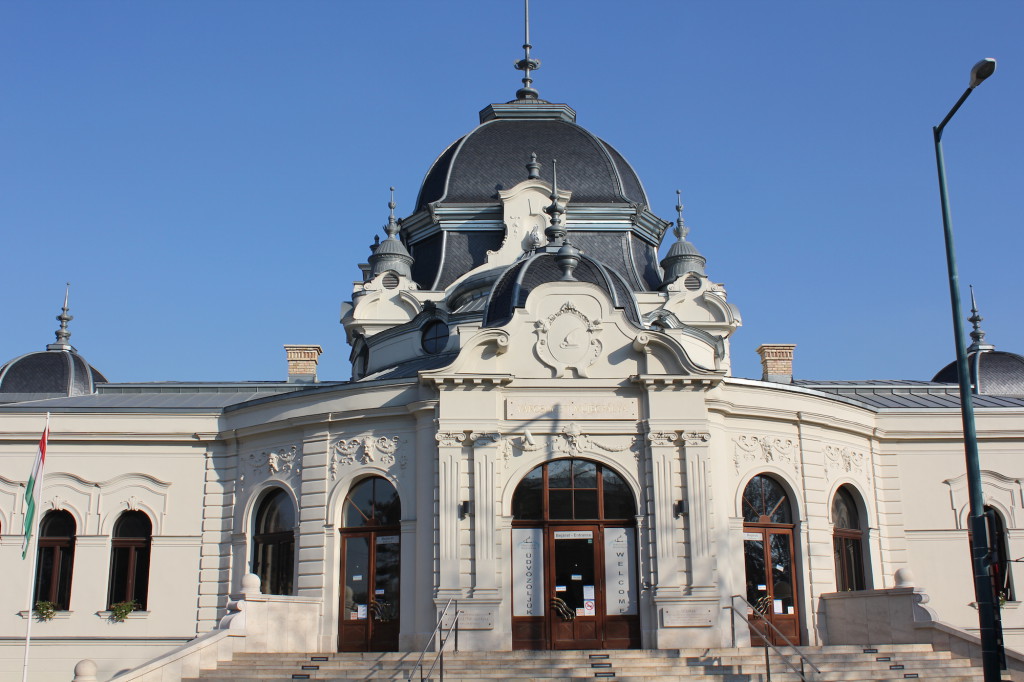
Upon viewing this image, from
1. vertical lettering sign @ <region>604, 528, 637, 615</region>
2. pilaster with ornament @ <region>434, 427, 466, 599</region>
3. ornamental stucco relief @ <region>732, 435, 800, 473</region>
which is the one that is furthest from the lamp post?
pilaster with ornament @ <region>434, 427, 466, 599</region>

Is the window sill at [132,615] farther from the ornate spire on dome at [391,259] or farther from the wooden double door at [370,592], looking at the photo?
the ornate spire on dome at [391,259]

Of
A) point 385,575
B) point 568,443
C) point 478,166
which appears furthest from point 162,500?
point 478,166

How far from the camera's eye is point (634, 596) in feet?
73.5

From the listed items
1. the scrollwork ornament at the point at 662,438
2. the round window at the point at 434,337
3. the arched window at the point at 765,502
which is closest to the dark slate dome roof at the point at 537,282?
the scrollwork ornament at the point at 662,438

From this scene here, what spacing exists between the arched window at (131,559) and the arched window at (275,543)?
290 centimetres

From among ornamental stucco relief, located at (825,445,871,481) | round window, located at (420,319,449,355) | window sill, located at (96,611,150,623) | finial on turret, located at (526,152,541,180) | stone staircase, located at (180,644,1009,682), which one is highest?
finial on turret, located at (526,152,541,180)

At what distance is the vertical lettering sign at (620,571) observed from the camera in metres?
22.4

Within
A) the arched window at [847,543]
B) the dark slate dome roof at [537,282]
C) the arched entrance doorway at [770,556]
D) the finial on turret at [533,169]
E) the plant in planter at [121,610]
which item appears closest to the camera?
the arched entrance doorway at [770,556]

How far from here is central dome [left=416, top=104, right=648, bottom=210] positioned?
3522 cm

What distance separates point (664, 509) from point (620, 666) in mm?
3876

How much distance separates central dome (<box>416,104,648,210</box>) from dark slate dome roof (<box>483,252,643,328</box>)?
920 cm

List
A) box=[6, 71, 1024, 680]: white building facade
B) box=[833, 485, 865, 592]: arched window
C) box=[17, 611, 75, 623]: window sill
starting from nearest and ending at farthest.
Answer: box=[6, 71, 1024, 680]: white building facade → box=[833, 485, 865, 592]: arched window → box=[17, 611, 75, 623]: window sill

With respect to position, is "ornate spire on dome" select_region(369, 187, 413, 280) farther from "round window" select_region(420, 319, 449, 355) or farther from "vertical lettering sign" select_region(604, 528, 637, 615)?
"vertical lettering sign" select_region(604, 528, 637, 615)

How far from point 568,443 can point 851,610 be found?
704cm
